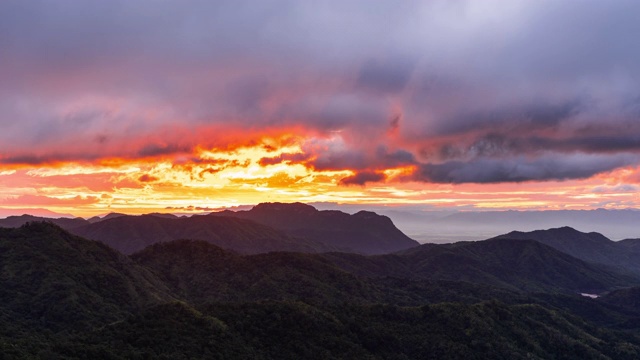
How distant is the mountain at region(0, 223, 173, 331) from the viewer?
146 m

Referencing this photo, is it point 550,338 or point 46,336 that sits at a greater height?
point 46,336

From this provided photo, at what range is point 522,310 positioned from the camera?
18862 centimetres

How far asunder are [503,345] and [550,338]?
92.6 ft

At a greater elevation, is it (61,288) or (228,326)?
(61,288)

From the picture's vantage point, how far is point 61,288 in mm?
160375

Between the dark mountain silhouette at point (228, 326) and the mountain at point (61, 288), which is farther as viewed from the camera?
the mountain at point (61, 288)

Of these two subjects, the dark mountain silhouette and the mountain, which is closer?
the dark mountain silhouette

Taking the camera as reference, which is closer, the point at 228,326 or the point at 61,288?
the point at 228,326

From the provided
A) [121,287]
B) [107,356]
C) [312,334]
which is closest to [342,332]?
[312,334]

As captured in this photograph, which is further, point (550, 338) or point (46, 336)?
point (550, 338)

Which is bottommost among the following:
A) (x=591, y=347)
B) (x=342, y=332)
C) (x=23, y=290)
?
(x=591, y=347)

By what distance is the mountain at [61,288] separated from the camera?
146m

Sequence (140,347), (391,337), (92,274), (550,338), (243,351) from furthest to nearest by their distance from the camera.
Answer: (92,274), (550,338), (391,337), (243,351), (140,347)

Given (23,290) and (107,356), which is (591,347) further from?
(23,290)
